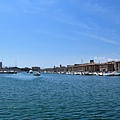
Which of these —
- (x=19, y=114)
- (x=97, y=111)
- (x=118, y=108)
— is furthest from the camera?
(x=118, y=108)

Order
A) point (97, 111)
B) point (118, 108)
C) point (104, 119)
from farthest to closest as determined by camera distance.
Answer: point (118, 108) < point (97, 111) < point (104, 119)

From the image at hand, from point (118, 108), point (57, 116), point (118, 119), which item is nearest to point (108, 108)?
point (118, 108)

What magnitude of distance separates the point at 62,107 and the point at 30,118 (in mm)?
5902

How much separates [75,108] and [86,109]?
114 centimetres

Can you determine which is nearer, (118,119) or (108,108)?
(118,119)

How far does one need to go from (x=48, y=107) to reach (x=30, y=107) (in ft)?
5.97

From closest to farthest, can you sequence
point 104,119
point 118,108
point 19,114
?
1. point 104,119
2. point 19,114
3. point 118,108

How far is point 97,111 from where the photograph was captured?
24281mm

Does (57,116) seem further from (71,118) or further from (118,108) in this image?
(118,108)

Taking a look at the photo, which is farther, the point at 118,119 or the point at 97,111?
the point at 97,111

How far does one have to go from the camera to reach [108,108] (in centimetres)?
2597

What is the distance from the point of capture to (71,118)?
2119cm

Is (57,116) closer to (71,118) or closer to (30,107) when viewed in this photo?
(71,118)

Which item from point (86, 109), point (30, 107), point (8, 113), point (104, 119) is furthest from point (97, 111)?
point (8, 113)
